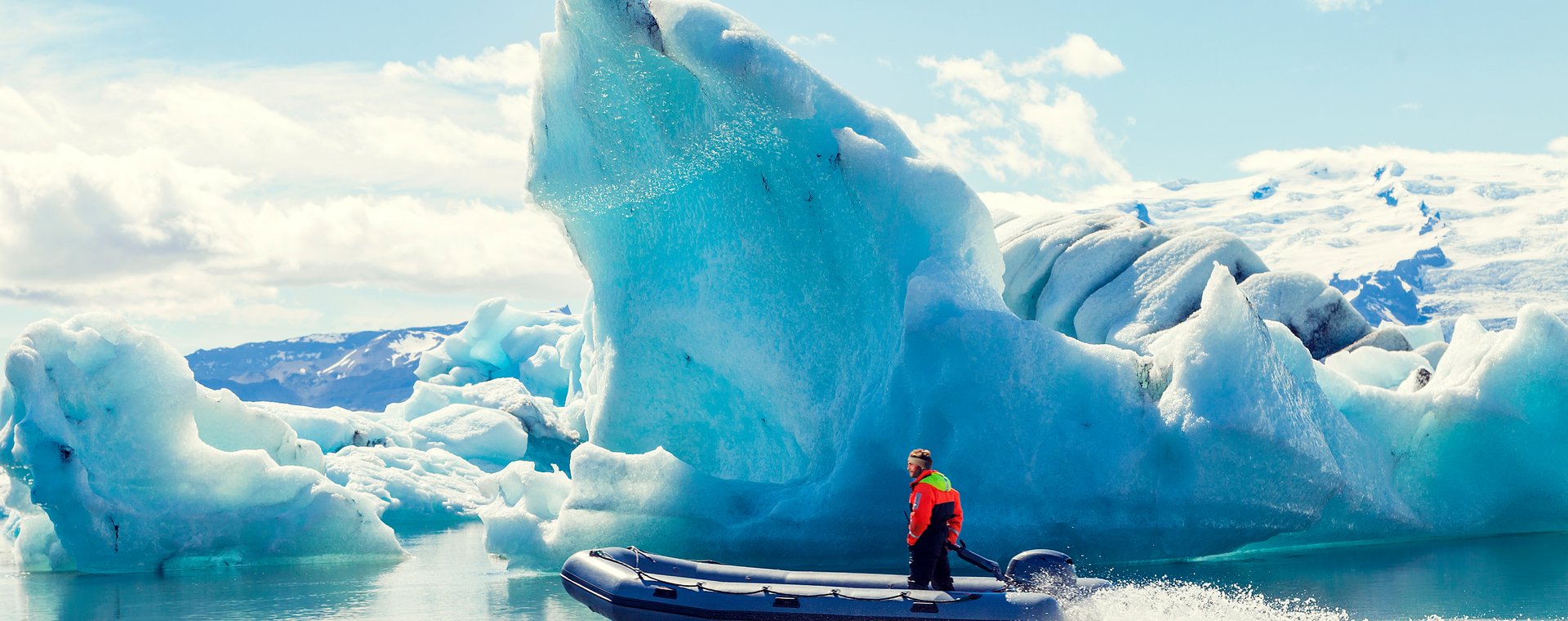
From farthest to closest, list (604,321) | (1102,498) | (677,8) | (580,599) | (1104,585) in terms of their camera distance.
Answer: (604,321)
(677,8)
(1102,498)
(580,599)
(1104,585)

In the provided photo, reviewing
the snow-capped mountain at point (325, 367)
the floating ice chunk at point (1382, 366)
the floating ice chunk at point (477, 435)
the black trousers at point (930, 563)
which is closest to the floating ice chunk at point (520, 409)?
the floating ice chunk at point (477, 435)

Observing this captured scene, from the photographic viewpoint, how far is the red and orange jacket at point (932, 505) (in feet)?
18.8

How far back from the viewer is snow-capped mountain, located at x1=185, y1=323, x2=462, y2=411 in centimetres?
8544

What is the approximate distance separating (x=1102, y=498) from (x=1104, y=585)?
299cm

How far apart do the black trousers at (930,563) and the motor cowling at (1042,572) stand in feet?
1.03

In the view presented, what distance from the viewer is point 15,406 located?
10867 millimetres

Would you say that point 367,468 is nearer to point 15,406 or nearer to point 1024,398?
point 15,406

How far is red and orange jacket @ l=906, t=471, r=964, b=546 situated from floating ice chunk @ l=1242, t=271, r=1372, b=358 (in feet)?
37.4

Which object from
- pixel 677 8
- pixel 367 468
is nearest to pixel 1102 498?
pixel 677 8

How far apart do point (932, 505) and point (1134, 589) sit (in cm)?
131

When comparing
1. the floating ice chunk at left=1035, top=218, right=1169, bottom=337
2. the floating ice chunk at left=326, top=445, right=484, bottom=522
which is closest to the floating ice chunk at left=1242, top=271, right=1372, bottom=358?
the floating ice chunk at left=1035, top=218, right=1169, bottom=337

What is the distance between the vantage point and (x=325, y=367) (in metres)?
96.7

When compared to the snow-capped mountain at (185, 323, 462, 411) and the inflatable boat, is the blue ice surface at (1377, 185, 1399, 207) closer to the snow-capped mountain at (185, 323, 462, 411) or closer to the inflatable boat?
the snow-capped mountain at (185, 323, 462, 411)

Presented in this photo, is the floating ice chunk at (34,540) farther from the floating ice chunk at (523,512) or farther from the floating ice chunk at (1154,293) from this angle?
the floating ice chunk at (1154,293)
